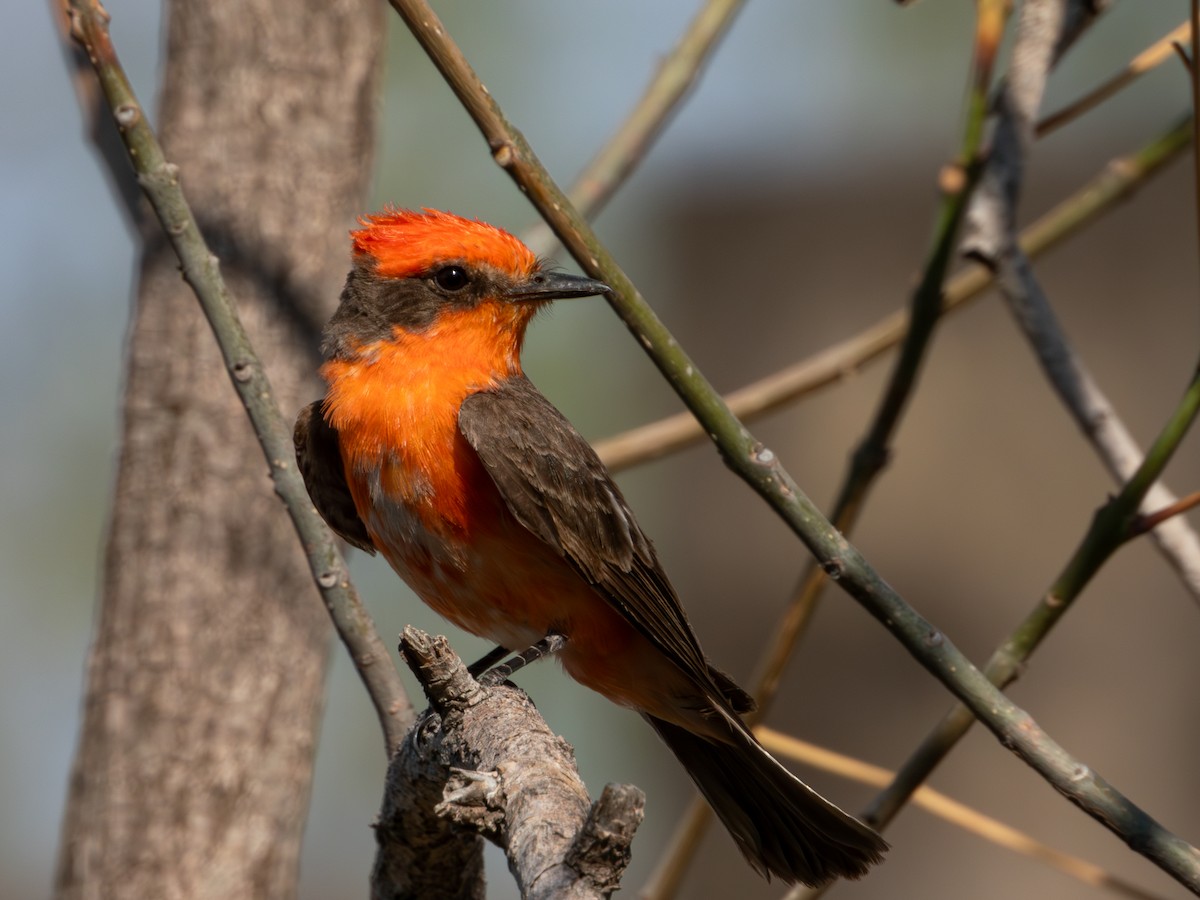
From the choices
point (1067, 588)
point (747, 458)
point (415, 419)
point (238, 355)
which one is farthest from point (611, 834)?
point (415, 419)

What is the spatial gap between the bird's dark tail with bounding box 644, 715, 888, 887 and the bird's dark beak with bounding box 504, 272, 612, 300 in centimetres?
126

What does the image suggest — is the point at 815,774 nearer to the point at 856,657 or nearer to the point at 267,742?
the point at 856,657

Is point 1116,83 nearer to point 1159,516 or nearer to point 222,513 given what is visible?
point 1159,516

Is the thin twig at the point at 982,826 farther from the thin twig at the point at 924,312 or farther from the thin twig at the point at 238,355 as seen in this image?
the thin twig at the point at 238,355

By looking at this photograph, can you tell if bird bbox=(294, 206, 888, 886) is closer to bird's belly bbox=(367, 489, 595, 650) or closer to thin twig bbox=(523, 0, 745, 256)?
bird's belly bbox=(367, 489, 595, 650)

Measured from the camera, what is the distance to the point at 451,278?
4.08 meters

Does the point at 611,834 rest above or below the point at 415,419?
below

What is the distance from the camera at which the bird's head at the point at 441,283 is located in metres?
4.05

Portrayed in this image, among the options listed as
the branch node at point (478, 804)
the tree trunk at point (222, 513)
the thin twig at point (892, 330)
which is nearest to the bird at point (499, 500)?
the thin twig at point (892, 330)

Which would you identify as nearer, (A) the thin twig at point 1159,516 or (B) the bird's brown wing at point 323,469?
(A) the thin twig at point 1159,516

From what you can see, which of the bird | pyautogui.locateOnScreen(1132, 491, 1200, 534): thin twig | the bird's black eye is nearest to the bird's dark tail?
the bird

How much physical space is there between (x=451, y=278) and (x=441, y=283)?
0.11 ft

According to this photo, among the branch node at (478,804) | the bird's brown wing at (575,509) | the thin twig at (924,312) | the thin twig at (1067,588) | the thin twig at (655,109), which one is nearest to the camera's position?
the branch node at (478,804)

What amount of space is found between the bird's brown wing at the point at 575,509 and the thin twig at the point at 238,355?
58 cm
